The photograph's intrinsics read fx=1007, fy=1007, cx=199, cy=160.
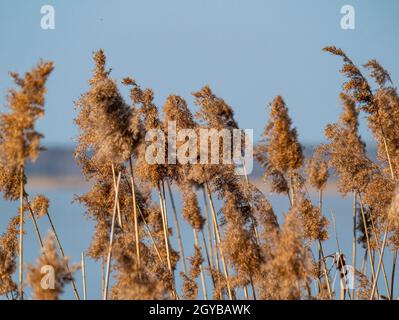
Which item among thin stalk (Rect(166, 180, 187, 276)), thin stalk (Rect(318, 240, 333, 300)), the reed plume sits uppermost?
thin stalk (Rect(166, 180, 187, 276))

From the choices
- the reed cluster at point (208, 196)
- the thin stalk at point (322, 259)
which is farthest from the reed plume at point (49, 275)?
the thin stalk at point (322, 259)

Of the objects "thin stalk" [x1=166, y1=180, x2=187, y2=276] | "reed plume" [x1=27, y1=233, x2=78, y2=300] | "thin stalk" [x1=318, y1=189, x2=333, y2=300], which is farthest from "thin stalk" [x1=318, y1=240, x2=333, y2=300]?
"reed plume" [x1=27, y1=233, x2=78, y2=300]

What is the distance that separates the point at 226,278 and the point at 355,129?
9.15 feet

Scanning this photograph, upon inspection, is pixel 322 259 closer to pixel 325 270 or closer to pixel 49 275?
pixel 325 270

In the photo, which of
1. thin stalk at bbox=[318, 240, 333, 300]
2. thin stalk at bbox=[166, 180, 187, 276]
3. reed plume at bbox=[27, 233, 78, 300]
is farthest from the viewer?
thin stalk at bbox=[166, 180, 187, 276]

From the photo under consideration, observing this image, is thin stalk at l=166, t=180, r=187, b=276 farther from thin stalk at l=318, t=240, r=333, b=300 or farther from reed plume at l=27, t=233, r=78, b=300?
reed plume at l=27, t=233, r=78, b=300

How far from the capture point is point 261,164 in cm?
955

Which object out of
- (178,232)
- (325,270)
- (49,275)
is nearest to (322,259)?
(325,270)

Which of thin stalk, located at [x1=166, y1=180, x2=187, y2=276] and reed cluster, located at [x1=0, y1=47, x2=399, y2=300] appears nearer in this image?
reed cluster, located at [x1=0, y1=47, x2=399, y2=300]

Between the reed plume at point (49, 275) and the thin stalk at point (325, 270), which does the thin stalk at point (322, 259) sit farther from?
the reed plume at point (49, 275)
